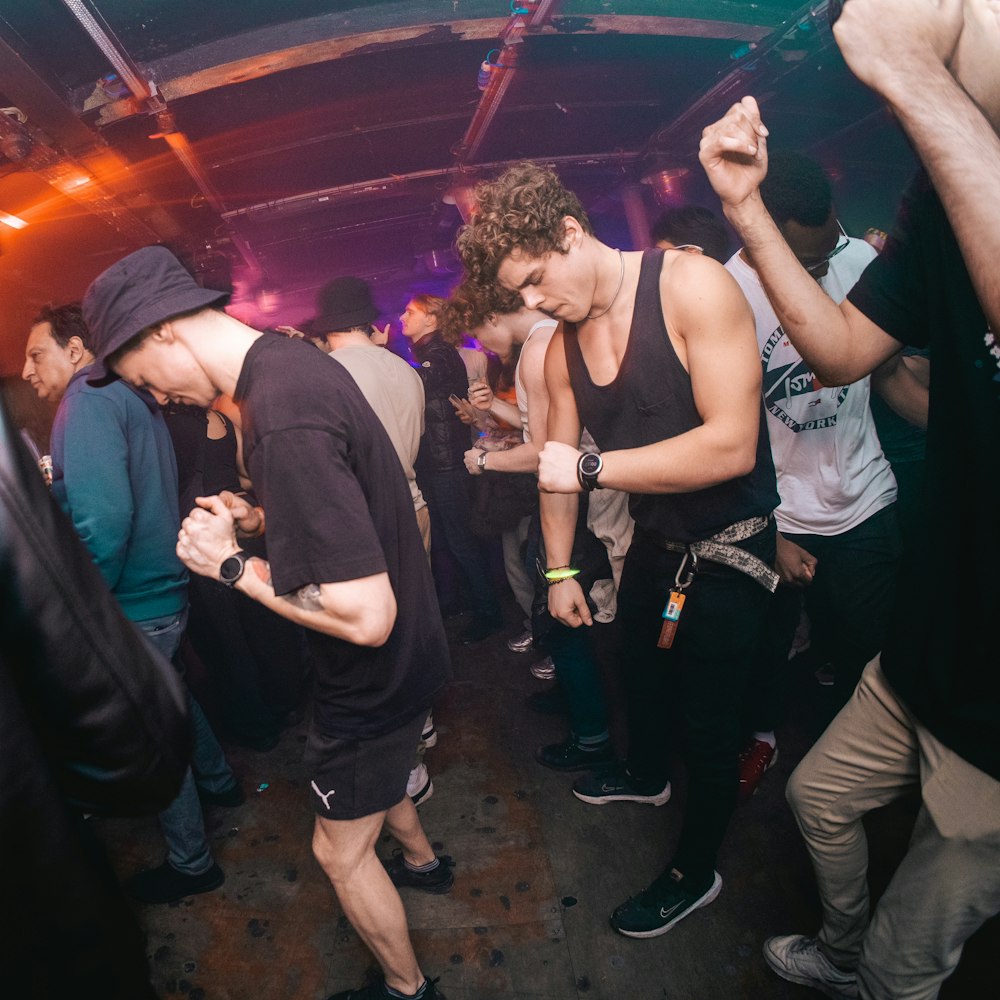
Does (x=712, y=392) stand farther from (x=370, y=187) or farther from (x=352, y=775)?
(x=370, y=187)

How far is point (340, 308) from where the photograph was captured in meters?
3.15

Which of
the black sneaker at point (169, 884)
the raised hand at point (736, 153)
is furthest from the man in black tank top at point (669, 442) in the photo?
the black sneaker at point (169, 884)

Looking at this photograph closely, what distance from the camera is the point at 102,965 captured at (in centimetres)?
84

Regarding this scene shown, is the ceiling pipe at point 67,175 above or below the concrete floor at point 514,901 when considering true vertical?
above

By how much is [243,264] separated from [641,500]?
299 inches

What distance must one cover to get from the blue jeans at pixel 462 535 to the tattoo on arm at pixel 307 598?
8.96ft

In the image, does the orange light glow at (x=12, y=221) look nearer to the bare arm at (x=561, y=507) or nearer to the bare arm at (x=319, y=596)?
the bare arm at (x=319, y=596)

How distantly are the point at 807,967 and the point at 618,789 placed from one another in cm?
91

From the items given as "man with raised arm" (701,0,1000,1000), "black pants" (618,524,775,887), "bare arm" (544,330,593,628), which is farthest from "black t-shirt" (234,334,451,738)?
"man with raised arm" (701,0,1000,1000)

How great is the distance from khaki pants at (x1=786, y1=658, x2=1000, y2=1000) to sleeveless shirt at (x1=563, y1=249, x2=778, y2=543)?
57 cm

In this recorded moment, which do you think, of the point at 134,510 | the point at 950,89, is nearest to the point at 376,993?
the point at 134,510

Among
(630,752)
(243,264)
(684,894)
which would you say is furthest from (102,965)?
(243,264)

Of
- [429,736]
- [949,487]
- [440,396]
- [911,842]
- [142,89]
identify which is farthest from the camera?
[440,396]

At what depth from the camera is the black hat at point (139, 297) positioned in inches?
57.9
